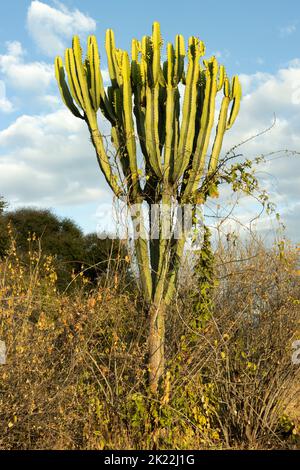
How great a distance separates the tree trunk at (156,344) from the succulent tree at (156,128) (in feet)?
0.04

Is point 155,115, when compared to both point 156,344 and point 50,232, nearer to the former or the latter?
point 156,344

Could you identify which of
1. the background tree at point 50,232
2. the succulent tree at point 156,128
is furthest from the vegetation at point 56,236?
the succulent tree at point 156,128

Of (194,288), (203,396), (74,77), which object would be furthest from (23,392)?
(74,77)

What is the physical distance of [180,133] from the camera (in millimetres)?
7043

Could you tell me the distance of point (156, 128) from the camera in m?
6.95

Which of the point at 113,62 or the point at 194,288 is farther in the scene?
the point at 113,62

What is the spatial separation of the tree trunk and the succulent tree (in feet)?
0.04

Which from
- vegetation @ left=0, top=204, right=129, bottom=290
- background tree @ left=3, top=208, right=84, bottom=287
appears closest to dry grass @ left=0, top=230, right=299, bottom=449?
vegetation @ left=0, top=204, right=129, bottom=290

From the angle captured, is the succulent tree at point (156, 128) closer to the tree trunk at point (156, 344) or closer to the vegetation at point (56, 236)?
the tree trunk at point (156, 344)

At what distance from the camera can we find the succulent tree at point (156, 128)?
21.8ft

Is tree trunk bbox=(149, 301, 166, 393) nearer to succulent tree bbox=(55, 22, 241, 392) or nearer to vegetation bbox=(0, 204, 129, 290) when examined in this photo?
succulent tree bbox=(55, 22, 241, 392)

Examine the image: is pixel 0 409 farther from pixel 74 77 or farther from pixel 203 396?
pixel 74 77

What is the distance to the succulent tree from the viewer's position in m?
6.63
